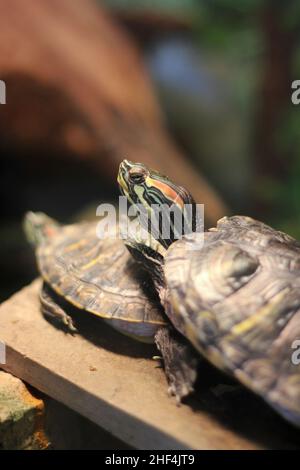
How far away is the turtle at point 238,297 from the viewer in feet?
5.71

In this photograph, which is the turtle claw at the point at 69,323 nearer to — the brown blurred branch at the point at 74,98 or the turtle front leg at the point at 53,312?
the turtle front leg at the point at 53,312

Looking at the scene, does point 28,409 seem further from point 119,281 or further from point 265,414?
point 265,414

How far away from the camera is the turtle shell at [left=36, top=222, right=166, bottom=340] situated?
2.26m

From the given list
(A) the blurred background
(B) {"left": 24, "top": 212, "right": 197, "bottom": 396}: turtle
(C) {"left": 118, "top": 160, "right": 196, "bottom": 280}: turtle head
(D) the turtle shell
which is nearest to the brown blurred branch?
(A) the blurred background

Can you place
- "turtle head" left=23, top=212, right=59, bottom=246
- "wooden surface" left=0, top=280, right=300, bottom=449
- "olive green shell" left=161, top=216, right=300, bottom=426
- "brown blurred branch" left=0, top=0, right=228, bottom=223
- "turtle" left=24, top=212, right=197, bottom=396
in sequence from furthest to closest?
"brown blurred branch" left=0, top=0, right=228, bottom=223
"turtle head" left=23, top=212, right=59, bottom=246
"turtle" left=24, top=212, right=197, bottom=396
"wooden surface" left=0, top=280, right=300, bottom=449
"olive green shell" left=161, top=216, right=300, bottom=426

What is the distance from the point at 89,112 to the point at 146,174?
2.09 metres

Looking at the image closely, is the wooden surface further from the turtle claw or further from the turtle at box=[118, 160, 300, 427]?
the turtle at box=[118, 160, 300, 427]

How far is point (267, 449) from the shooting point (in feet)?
6.12

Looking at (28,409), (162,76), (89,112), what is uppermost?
(162,76)

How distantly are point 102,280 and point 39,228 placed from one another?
805 mm

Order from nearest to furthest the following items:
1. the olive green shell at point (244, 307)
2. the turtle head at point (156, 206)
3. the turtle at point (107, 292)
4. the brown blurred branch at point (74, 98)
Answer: the olive green shell at point (244, 307), the turtle at point (107, 292), the turtle head at point (156, 206), the brown blurred branch at point (74, 98)

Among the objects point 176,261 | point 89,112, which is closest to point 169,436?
point 176,261

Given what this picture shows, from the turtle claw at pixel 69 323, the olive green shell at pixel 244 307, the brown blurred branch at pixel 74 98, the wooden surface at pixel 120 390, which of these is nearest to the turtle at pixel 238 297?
the olive green shell at pixel 244 307

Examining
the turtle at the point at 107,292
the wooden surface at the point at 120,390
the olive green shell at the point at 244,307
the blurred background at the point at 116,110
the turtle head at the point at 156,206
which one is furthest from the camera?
the blurred background at the point at 116,110
